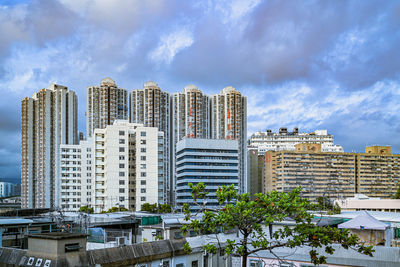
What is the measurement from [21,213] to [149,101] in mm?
101184

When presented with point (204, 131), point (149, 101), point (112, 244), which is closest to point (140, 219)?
point (112, 244)

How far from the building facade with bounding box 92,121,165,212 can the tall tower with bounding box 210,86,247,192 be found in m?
47.0

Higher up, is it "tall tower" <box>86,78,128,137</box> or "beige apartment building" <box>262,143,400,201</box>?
"tall tower" <box>86,78,128,137</box>

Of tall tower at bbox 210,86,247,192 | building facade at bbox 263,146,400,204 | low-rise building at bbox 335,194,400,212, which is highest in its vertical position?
tall tower at bbox 210,86,247,192

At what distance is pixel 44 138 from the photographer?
426 ft

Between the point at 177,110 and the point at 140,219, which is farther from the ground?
the point at 177,110

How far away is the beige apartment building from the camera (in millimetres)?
157000

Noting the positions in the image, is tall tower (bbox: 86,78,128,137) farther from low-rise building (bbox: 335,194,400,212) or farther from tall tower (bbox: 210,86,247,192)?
low-rise building (bbox: 335,194,400,212)

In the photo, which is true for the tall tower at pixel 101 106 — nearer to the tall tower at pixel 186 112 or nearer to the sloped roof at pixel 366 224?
the tall tower at pixel 186 112

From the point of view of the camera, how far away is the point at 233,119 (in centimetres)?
14250

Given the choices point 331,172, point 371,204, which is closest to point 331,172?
point 331,172

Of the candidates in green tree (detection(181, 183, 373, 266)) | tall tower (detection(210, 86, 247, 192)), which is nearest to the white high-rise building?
tall tower (detection(210, 86, 247, 192))

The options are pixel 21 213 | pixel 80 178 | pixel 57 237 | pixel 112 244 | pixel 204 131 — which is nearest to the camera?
pixel 57 237

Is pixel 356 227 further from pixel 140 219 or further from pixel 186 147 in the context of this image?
pixel 186 147
